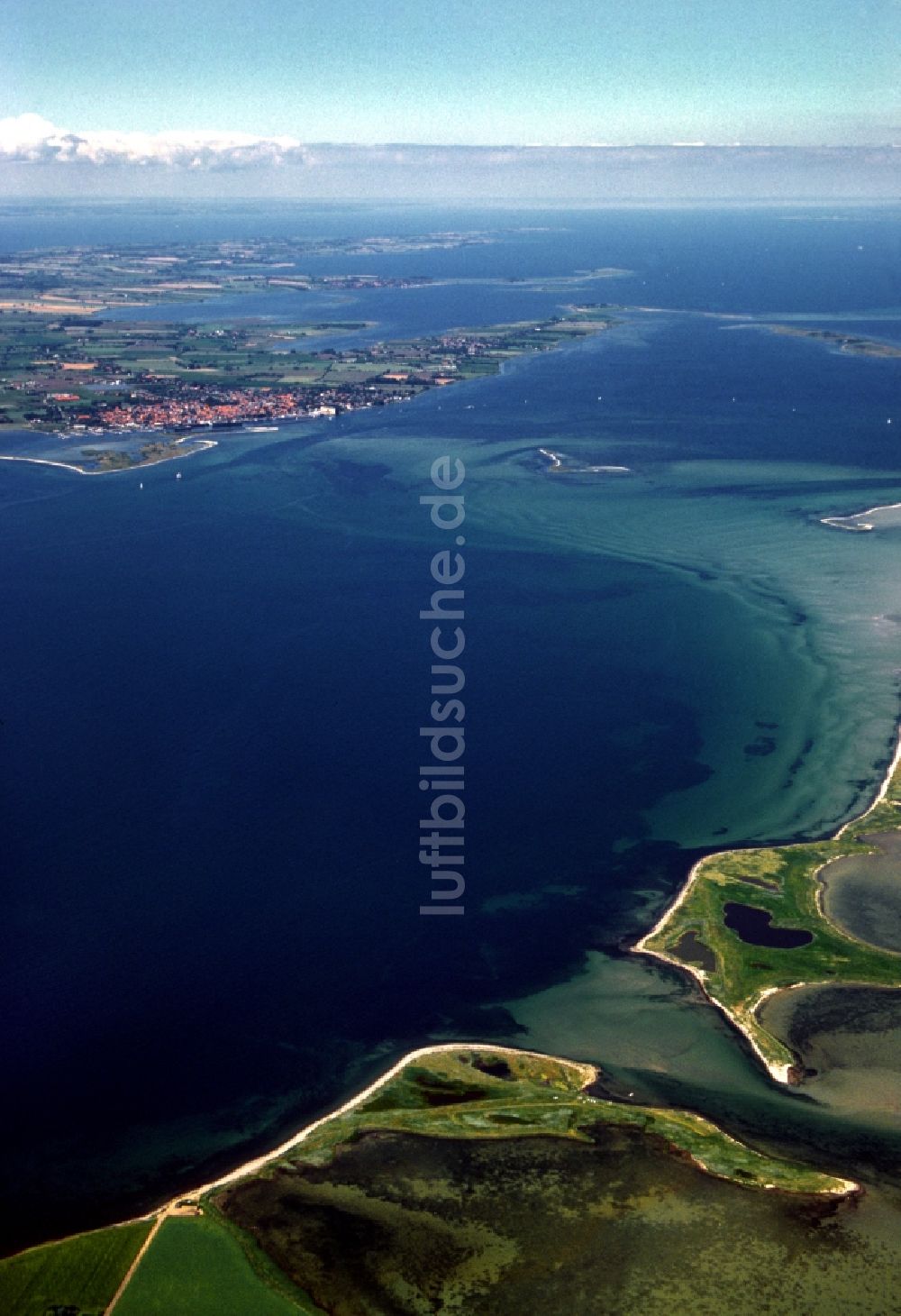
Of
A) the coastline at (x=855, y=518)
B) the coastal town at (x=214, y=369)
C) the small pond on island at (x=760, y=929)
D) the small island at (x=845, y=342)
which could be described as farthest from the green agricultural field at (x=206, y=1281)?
the small island at (x=845, y=342)

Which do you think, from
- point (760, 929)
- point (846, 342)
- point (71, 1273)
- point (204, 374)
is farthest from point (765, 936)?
point (846, 342)

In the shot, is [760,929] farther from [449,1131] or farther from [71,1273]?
[71,1273]

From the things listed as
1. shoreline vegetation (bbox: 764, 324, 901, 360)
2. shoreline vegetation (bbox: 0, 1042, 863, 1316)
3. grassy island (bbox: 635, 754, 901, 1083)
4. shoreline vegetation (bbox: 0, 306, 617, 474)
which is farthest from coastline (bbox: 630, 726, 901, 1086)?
shoreline vegetation (bbox: 764, 324, 901, 360)

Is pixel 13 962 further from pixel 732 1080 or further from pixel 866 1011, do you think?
pixel 866 1011

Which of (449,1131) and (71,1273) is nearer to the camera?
(71,1273)

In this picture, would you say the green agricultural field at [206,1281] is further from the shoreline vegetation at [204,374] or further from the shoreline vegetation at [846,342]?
the shoreline vegetation at [846,342]

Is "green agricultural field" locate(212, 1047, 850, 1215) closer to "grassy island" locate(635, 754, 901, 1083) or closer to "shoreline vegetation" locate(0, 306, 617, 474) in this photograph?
"grassy island" locate(635, 754, 901, 1083)
